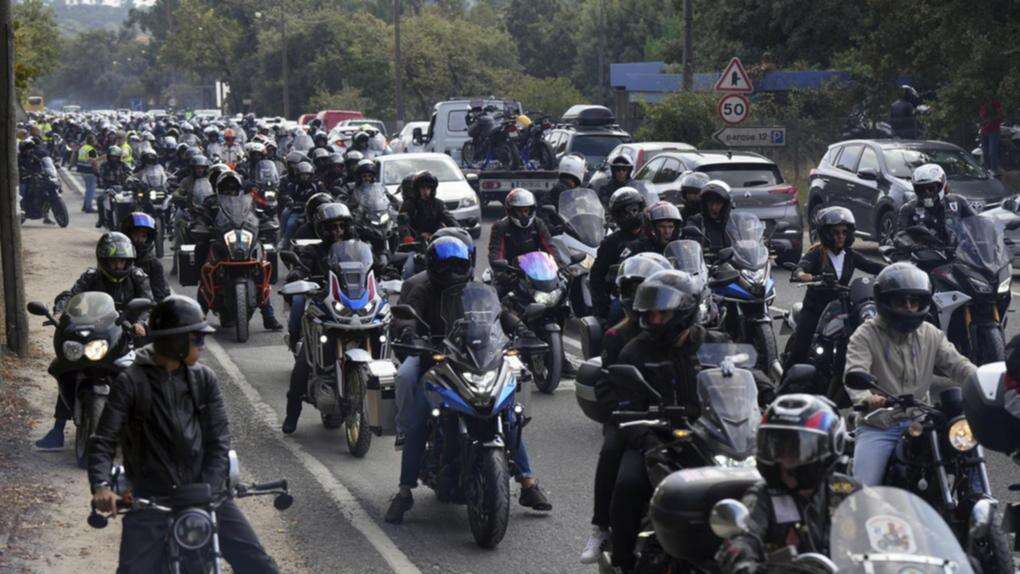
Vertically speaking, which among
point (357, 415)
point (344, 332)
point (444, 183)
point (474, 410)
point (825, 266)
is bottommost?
point (357, 415)

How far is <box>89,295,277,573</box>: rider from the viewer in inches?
251

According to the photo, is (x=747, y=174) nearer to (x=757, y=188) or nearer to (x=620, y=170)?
(x=757, y=188)

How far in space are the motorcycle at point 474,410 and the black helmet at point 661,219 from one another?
3379 millimetres

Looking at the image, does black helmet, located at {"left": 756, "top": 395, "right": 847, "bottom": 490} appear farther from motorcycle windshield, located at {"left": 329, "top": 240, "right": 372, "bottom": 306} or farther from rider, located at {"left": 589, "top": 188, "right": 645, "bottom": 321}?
rider, located at {"left": 589, "top": 188, "right": 645, "bottom": 321}

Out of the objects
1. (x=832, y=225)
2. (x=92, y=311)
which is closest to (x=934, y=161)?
(x=832, y=225)

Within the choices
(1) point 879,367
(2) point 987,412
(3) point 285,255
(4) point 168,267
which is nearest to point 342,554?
(1) point 879,367

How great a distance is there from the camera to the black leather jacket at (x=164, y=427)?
6.48 meters

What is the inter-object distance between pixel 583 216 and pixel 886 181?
9.19 meters

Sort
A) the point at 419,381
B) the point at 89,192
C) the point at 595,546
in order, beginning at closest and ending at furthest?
the point at 595,546 < the point at 419,381 < the point at 89,192

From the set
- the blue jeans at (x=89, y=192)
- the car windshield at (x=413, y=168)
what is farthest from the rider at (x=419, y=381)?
the blue jeans at (x=89, y=192)

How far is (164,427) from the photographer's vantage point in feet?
21.4

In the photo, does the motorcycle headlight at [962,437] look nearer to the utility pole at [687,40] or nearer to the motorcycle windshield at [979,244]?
the motorcycle windshield at [979,244]

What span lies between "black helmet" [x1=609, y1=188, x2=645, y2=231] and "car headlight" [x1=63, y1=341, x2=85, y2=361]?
4746mm

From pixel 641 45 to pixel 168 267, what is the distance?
55.2 m
